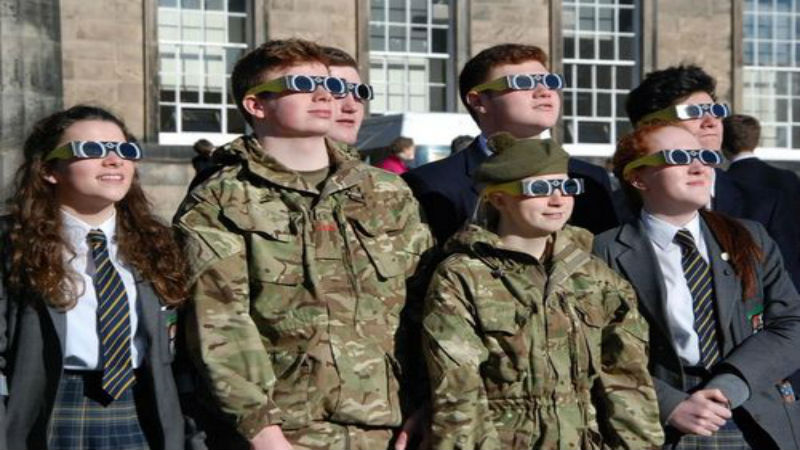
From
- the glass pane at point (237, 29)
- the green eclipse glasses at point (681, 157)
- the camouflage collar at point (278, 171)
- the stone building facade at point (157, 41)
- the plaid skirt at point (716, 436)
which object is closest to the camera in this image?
the camouflage collar at point (278, 171)

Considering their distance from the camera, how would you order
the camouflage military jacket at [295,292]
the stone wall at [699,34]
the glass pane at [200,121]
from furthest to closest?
the stone wall at [699,34], the glass pane at [200,121], the camouflage military jacket at [295,292]

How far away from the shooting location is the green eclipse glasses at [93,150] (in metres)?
6.15

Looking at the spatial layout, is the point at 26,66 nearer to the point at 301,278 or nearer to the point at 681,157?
the point at 681,157

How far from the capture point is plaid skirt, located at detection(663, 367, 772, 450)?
6449 mm

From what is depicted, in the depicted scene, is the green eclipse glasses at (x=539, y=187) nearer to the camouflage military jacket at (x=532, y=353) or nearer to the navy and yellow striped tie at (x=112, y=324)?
the camouflage military jacket at (x=532, y=353)

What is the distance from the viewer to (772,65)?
1018 inches

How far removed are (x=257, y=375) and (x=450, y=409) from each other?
61 centimetres

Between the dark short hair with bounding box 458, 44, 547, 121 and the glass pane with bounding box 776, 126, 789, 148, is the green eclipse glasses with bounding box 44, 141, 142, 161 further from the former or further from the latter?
the glass pane with bounding box 776, 126, 789, 148

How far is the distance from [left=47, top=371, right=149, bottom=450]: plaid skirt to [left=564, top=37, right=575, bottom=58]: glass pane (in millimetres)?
19284

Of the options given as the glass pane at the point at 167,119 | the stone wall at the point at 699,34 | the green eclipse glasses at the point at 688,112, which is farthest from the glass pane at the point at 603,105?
the green eclipse glasses at the point at 688,112

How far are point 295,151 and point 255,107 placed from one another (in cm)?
23

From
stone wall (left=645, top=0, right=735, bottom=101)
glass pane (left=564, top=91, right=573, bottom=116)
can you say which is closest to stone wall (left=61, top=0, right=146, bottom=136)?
glass pane (left=564, top=91, right=573, bottom=116)

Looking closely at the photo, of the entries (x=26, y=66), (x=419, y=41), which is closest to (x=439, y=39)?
(x=419, y=41)

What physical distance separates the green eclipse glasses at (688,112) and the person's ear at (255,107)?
1.76m
